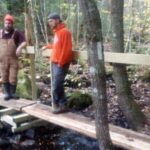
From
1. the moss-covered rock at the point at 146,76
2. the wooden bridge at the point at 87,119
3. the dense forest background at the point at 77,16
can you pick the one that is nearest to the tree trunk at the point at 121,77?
the wooden bridge at the point at 87,119

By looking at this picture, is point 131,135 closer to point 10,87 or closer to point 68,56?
point 68,56

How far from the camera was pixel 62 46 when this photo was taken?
6023 mm

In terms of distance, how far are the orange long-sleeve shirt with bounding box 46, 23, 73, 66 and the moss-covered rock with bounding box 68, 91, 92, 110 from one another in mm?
1799

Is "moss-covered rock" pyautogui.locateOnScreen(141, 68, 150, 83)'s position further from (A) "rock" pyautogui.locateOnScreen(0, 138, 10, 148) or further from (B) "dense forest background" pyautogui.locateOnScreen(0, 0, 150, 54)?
(A) "rock" pyautogui.locateOnScreen(0, 138, 10, 148)

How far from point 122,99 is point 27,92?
320 centimetres

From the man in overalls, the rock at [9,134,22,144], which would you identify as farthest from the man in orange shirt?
the rock at [9,134,22,144]

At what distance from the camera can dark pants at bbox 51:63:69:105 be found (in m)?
6.22

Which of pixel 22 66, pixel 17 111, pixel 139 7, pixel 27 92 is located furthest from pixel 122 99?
pixel 139 7

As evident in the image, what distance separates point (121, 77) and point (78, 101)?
76.6 inches

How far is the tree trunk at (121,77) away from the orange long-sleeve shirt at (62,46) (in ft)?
2.49

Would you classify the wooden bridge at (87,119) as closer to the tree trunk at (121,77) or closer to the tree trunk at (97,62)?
the tree trunk at (121,77)

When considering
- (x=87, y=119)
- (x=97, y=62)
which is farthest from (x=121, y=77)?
(x=97, y=62)

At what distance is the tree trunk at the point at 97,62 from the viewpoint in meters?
3.73

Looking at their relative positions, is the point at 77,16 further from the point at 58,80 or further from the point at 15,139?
the point at 58,80
